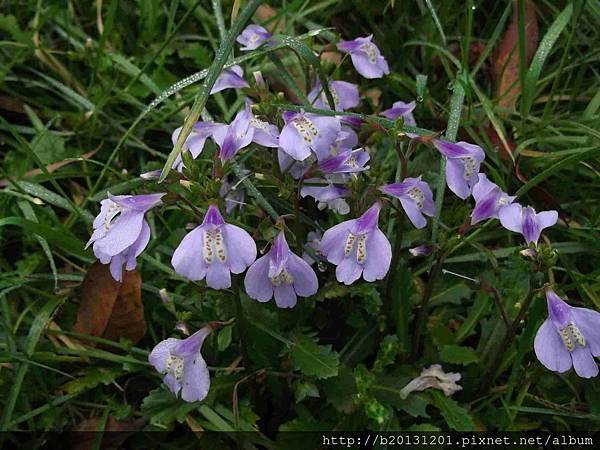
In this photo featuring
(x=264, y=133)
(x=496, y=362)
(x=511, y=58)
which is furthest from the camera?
(x=511, y=58)

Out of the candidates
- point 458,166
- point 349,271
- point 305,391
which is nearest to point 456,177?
point 458,166

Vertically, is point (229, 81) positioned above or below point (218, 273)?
above

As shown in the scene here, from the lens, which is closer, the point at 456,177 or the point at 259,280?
the point at 259,280

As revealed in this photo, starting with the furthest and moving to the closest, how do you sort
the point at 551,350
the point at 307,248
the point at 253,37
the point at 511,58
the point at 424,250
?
the point at 511,58, the point at 253,37, the point at 307,248, the point at 424,250, the point at 551,350

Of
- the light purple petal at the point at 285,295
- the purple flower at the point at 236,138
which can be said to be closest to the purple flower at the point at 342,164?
the purple flower at the point at 236,138

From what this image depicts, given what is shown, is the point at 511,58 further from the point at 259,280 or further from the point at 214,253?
the point at 214,253
